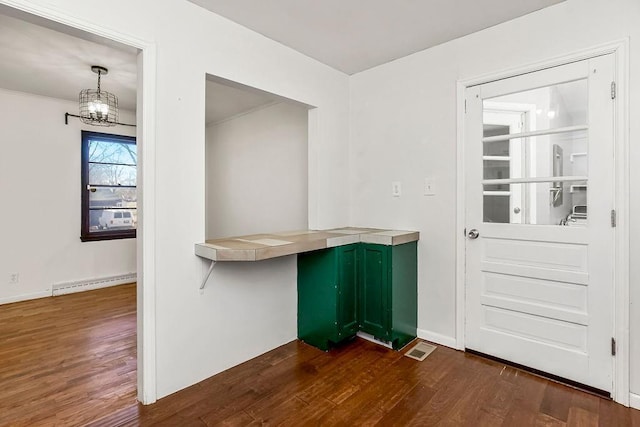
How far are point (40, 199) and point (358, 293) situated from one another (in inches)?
159

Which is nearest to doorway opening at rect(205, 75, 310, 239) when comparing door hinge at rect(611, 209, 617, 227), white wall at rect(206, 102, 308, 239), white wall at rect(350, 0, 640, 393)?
white wall at rect(206, 102, 308, 239)

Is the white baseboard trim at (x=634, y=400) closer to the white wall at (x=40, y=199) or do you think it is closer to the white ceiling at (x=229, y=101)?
the white ceiling at (x=229, y=101)

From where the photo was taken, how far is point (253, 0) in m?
2.02

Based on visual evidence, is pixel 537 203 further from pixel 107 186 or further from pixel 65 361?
pixel 107 186

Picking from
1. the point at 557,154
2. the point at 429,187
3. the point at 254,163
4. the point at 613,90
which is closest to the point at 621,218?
the point at 557,154

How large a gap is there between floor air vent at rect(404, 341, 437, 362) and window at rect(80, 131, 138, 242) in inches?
165

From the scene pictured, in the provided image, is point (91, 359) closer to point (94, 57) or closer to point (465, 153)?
point (94, 57)

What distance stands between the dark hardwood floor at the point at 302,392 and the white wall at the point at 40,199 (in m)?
1.56

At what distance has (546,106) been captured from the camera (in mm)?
2148

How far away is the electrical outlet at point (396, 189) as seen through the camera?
284 cm

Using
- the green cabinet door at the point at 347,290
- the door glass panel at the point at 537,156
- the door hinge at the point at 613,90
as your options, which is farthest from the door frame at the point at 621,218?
the green cabinet door at the point at 347,290

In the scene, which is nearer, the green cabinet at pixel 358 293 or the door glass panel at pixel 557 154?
the door glass panel at pixel 557 154

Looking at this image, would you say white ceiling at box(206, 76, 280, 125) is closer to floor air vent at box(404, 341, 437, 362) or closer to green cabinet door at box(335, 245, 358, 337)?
green cabinet door at box(335, 245, 358, 337)

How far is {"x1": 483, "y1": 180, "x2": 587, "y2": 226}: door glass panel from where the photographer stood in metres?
2.04
